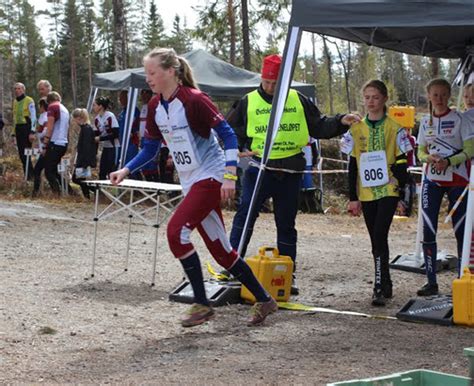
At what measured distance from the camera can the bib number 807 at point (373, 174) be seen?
276 inches

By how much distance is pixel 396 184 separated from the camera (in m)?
7.02

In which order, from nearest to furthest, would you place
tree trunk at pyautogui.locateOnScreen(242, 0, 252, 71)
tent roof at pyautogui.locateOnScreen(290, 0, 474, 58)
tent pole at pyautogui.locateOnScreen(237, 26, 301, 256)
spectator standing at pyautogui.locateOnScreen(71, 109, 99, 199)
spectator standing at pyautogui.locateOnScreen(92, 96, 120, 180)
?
tent roof at pyautogui.locateOnScreen(290, 0, 474, 58) → tent pole at pyautogui.locateOnScreen(237, 26, 301, 256) → spectator standing at pyautogui.locateOnScreen(71, 109, 99, 199) → spectator standing at pyautogui.locateOnScreen(92, 96, 120, 180) → tree trunk at pyautogui.locateOnScreen(242, 0, 252, 71)

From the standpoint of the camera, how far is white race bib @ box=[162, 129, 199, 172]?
588cm

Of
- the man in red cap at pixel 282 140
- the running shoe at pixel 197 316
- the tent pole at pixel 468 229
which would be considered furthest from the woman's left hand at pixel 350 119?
the running shoe at pixel 197 316

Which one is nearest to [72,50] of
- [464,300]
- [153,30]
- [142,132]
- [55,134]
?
[153,30]

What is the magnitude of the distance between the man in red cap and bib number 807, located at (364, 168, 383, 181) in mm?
383

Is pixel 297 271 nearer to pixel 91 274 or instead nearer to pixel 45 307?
pixel 91 274

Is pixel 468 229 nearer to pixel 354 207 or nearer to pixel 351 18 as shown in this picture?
pixel 354 207

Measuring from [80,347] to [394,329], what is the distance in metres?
2.15

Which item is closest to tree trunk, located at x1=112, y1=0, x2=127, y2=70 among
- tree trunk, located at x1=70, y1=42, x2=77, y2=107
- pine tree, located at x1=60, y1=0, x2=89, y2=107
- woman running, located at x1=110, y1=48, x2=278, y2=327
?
woman running, located at x1=110, y1=48, x2=278, y2=327

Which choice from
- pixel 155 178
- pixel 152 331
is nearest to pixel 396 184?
pixel 152 331

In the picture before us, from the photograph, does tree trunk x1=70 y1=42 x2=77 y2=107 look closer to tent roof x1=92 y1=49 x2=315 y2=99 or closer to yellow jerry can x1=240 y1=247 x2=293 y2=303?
tent roof x1=92 y1=49 x2=315 y2=99

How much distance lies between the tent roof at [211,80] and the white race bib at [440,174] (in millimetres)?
9114

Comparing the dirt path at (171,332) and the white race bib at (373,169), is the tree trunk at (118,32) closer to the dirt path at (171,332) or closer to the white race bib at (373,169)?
the dirt path at (171,332)
